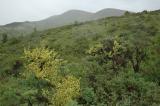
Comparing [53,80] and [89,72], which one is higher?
[53,80]

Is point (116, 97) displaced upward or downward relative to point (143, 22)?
downward

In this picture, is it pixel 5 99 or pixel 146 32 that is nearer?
pixel 5 99

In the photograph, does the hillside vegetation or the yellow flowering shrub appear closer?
the yellow flowering shrub

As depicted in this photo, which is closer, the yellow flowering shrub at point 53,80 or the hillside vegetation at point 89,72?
the yellow flowering shrub at point 53,80

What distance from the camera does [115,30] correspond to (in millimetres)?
47000

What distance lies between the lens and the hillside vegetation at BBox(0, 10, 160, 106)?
25.9 meters

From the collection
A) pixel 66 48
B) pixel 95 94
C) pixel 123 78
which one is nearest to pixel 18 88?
pixel 95 94

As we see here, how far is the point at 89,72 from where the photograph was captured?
1264 inches

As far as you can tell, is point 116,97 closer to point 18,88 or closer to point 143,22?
point 18,88

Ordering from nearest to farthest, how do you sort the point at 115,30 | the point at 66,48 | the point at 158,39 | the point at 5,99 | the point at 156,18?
1. the point at 5,99
2. the point at 158,39
3. the point at 66,48
4. the point at 115,30
5. the point at 156,18

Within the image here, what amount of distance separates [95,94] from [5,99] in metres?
6.62

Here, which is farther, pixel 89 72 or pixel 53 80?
pixel 89 72

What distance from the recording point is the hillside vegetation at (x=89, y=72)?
84.9 ft

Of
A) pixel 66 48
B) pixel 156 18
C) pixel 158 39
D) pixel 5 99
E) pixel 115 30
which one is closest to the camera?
pixel 5 99
